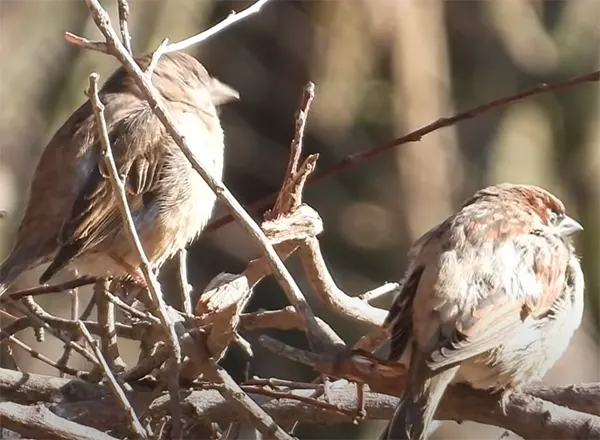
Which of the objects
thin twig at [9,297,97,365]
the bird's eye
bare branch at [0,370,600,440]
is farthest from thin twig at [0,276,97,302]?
the bird's eye

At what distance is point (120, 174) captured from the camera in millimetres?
4086

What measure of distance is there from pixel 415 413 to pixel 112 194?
5.61ft

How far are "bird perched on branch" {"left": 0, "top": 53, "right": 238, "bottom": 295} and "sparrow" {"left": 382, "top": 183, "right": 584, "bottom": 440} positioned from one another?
1195 millimetres

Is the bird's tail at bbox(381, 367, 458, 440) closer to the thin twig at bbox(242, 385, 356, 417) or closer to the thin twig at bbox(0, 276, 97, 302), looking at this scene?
the thin twig at bbox(242, 385, 356, 417)

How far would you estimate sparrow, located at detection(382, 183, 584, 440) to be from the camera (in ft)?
9.98

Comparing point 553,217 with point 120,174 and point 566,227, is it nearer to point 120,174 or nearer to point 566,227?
point 566,227

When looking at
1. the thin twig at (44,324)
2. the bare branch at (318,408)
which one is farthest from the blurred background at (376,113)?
the bare branch at (318,408)

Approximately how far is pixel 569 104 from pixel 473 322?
18.8 ft

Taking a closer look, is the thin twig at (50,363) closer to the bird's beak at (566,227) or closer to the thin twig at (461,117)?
the thin twig at (461,117)

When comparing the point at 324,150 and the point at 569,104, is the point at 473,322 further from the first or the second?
the point at 324,150

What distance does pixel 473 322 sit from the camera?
3.14 m

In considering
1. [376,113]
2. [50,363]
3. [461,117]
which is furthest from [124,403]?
[376,113]

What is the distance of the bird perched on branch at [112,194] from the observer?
4.17m

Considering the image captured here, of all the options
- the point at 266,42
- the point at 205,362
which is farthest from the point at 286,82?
the point at 205,362
